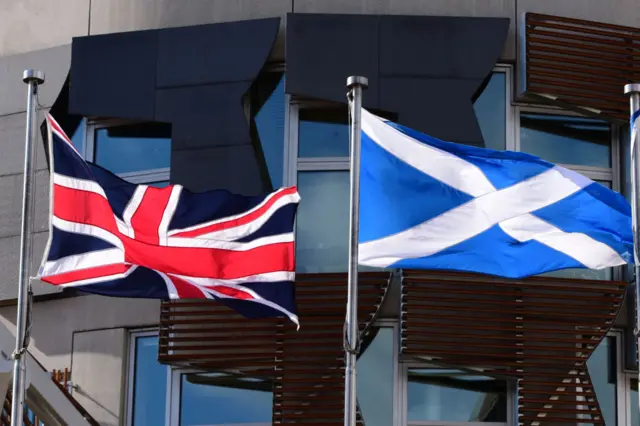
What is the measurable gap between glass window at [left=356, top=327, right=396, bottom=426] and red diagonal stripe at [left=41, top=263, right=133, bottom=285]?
11.3 ft

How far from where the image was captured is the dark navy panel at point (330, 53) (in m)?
18.2

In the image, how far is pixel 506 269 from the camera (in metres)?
14.8

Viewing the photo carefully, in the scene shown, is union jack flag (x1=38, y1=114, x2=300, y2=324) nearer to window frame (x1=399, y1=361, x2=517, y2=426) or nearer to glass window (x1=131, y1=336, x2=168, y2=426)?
window frame (x1=399, y1=361, x2=517, y2=426)

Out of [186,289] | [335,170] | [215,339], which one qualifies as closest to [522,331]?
[335,170]

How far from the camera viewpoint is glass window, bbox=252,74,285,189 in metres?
18.5

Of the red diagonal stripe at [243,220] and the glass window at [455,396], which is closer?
the red diagonal stripe at [243,220]

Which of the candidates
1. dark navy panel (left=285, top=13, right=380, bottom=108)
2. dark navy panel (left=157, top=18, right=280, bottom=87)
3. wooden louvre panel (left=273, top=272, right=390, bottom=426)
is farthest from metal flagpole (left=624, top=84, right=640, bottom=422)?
dark navy panel (left=157, top=18, right=280, bottom=87)

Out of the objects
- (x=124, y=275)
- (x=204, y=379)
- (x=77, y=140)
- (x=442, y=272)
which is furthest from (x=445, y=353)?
(x=77, y=140)

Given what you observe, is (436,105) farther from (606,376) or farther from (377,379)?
(606,376)

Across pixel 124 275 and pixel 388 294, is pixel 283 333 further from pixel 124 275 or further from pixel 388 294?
pixel 124 275

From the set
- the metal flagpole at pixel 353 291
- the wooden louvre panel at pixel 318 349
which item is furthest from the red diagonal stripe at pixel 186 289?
the wooden louvre panel at pixel 318 349

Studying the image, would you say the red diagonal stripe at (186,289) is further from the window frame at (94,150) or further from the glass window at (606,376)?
the glass window at (606,376)

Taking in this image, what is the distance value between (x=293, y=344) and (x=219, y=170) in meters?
2.05

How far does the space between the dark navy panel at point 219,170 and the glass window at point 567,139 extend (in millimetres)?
3010
